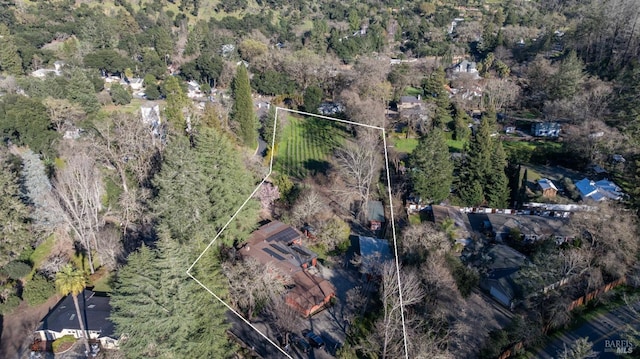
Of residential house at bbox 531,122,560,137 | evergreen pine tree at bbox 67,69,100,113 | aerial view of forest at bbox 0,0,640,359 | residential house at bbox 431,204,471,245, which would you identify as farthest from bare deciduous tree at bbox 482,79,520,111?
evergreen pine tree at bbox 67,69,100,113

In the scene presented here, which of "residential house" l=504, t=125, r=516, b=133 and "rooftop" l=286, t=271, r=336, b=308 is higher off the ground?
"rooftop" l=286, t=271, r=336, b=308

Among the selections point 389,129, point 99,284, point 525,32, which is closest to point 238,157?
point 99,284

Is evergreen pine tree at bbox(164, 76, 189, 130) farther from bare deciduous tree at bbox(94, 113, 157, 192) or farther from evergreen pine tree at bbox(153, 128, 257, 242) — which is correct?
evergreen pine tree at bbox(153, 128, 257, 242)

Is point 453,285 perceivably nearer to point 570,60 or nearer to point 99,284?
point 99,284

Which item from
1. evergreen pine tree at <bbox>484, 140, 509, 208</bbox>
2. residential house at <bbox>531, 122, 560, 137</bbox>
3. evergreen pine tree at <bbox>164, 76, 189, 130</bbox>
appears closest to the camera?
evergreen pine tree at <bbox>484, 140, 509, 208</bbox>

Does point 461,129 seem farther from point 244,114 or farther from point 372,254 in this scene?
point 372,254

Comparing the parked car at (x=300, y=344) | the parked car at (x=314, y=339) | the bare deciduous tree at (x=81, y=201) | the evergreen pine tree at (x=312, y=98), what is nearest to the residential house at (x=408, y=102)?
the evergreen pine tree at (x=312, y=98)

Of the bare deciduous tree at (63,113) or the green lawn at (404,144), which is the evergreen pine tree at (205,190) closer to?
the bare deciduous tree at (63,113)

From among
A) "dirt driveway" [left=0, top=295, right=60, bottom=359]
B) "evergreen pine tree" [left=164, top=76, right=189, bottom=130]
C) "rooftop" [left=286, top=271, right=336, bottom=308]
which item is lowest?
"rooftop" [left=286, top=271, right=336, bottom=308]
